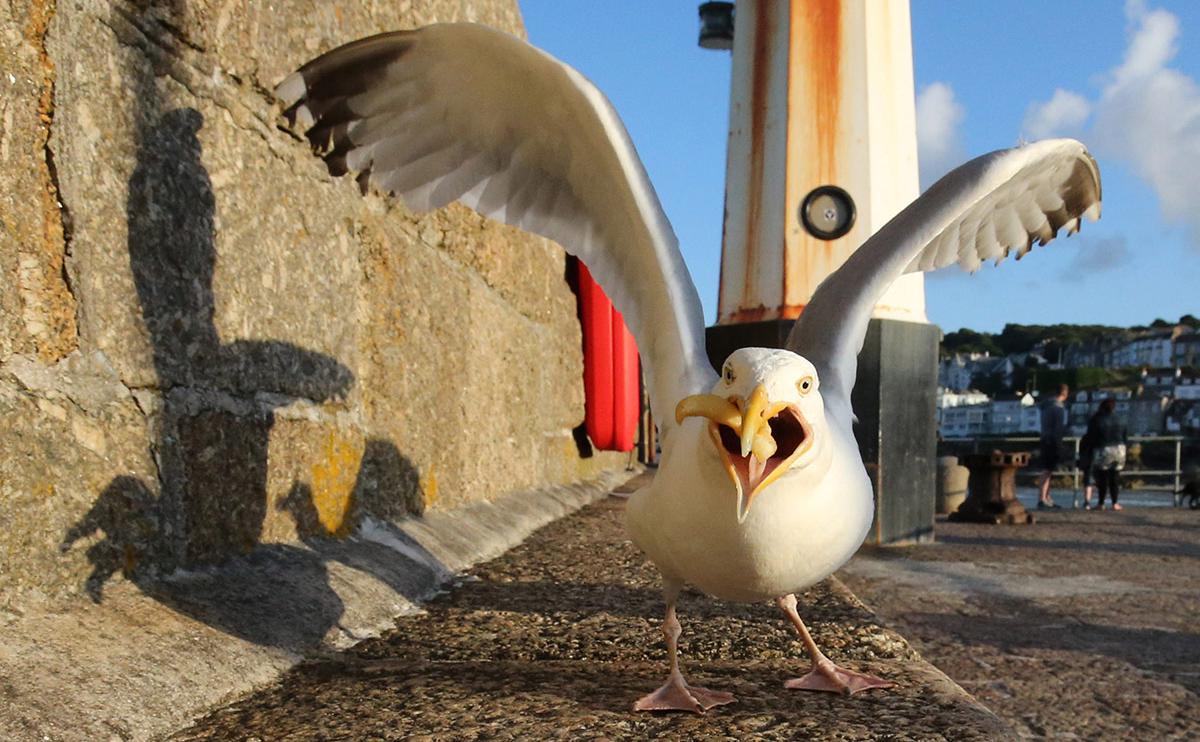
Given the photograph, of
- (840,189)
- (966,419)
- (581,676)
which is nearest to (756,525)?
(581,676)

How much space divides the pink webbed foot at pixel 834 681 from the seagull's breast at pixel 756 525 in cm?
17

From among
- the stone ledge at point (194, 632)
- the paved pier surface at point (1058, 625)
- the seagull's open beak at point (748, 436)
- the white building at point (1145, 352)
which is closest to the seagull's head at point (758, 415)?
the seagull's open beak at point (748, 436)

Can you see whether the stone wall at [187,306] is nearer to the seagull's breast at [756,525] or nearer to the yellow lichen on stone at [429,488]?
the yellow lichen on stone at [429,488]

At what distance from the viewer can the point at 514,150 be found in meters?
2.25

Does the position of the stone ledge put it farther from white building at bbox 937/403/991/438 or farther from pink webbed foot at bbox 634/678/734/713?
white building at bbox 937/403/991/438

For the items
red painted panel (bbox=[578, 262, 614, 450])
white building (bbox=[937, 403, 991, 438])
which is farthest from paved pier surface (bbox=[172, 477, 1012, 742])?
white building (bbox=[937, 403, 991, 438])

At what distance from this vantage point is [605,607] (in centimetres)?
227

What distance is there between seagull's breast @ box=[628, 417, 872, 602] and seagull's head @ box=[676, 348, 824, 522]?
0.06 m

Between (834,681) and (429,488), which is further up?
(429,488)

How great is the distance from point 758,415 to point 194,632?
2.94ft

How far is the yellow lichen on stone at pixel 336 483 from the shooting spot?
216cm

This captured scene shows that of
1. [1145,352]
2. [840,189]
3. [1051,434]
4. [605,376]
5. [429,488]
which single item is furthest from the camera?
[1145,352]

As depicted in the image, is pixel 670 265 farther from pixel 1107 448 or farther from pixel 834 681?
pixel 1107 448

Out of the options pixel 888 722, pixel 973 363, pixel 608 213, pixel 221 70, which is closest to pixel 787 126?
pixel 608 213
